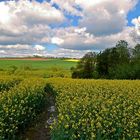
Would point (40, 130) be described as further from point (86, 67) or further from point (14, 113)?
point (86, 67)

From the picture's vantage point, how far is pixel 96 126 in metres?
9.16

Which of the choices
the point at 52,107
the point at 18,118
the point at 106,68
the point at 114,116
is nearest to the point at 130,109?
the point at 114,116

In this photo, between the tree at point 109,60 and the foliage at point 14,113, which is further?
the tree at point 109,60

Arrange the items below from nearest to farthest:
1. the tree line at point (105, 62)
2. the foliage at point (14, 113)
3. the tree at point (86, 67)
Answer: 1. the foliage at point (14, 113)
2. the tree line at point (105, 62)
3. the tree at point (86, 67)

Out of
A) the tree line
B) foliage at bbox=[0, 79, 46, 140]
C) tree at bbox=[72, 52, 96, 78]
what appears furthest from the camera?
tree at bbox=[72, 52, 96, 78]

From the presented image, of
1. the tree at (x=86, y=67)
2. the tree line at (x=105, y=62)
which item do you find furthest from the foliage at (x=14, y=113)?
the tree at (x=86, y=67)

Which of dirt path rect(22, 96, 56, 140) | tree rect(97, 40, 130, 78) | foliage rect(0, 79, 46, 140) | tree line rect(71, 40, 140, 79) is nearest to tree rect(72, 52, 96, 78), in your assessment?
tree line rect(71, 40, 140, 79)

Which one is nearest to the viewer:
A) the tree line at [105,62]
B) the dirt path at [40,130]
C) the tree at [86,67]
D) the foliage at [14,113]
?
the foliage at [14,113]

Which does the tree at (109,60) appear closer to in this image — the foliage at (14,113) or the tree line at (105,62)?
the tree line at (105,62)

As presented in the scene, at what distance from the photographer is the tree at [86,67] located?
79.4 meters

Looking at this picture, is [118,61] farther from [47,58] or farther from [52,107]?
[52,107]

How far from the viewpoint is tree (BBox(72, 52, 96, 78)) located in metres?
79.4

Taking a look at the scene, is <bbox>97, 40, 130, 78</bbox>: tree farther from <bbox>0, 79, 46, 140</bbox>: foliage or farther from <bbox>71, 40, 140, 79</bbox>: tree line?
<bbox>0, 79, 46, 140</bbox>: foliage

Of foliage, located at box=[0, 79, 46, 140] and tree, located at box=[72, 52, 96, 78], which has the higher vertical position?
foliage, located at box=[0, 79, 46, 140]
